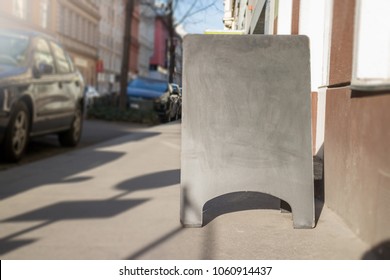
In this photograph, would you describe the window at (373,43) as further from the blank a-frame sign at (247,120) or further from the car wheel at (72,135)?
the car wheel at (72,135)

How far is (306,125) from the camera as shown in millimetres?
2549

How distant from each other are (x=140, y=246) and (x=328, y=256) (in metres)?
0.88

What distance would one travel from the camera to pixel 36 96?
6.02 metres

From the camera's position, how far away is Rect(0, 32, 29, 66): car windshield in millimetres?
3462

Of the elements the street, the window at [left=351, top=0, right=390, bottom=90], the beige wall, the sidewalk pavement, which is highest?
the window at [left=351, top=0, right=390, bottom=90]

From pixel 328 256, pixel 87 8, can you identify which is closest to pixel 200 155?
pixel 328 256

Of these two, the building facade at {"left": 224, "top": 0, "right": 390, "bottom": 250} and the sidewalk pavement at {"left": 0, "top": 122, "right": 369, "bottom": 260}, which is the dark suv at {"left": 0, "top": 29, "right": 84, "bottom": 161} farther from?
the building facade at {"left": 224, "top": 0, "right": 390, "bottom": 250}

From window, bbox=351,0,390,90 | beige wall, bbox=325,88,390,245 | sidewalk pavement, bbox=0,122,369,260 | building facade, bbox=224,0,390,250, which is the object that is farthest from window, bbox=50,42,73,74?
window, bbox=351,0,390,90

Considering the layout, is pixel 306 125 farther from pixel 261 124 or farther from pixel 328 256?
pixel 328 256

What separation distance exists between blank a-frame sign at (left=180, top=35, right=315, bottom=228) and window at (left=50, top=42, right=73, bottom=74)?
11.1 ft

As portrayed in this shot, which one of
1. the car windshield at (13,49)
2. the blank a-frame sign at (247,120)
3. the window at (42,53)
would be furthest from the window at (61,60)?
the blank a-frame sign at (247,120)
